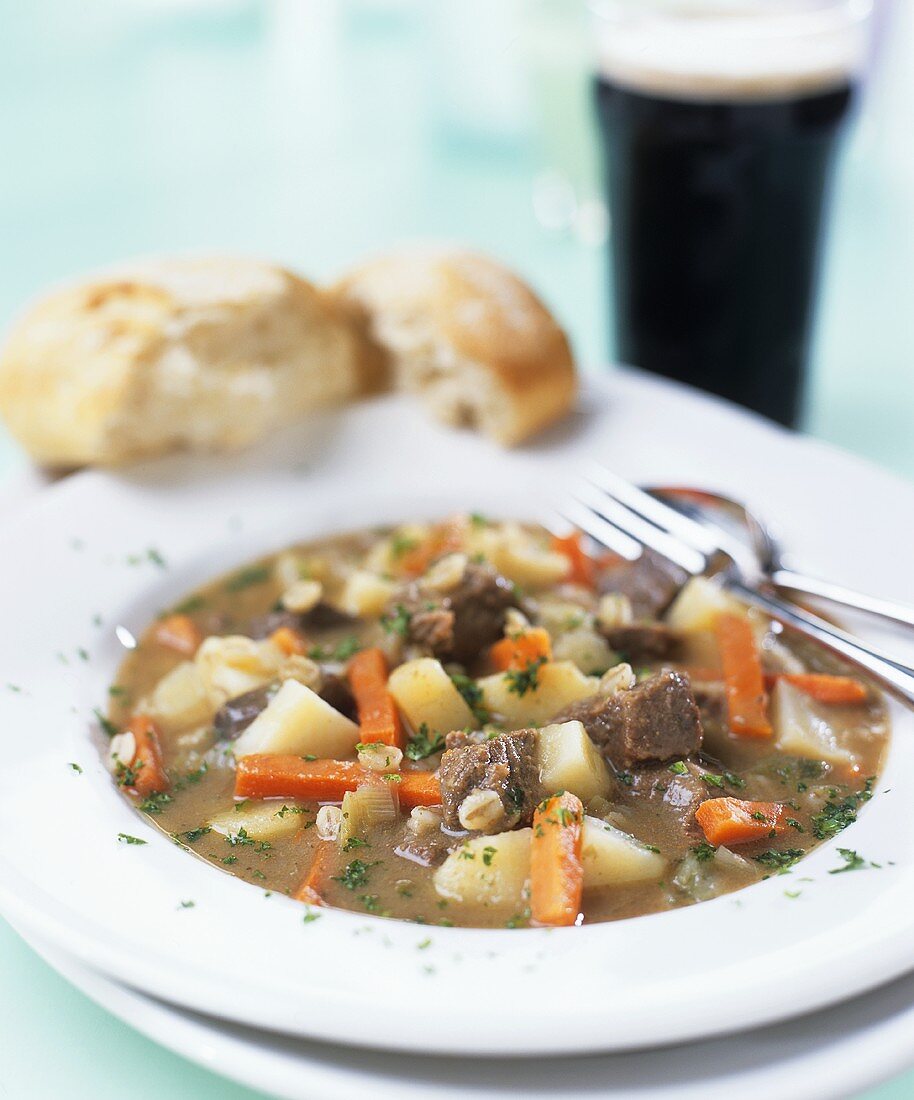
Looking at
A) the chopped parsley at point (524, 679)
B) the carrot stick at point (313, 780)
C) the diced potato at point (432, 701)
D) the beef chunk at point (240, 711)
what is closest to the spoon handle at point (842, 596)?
the chopped parsley at point (524, 679)

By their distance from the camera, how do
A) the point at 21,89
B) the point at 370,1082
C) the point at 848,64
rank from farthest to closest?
1. the point at 21,89
2. the point at 848,64
3. the point at 370,1082

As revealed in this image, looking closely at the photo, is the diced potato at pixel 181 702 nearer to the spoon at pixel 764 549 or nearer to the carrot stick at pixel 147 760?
the carrot stick at pixel 147 760

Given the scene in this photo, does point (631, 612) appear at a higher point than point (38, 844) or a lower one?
lower

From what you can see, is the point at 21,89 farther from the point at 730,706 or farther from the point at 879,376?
the point at 730,706

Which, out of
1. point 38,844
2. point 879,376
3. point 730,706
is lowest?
point 879,376

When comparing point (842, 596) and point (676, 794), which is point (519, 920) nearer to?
point (676, 794)

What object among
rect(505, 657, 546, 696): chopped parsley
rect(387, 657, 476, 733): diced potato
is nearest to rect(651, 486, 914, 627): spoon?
rect(505, 657, 546, 696): chopped parsley

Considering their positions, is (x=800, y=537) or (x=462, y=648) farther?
(x=800, y=537)

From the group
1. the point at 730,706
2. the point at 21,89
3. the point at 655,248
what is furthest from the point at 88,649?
the point at 21,89
